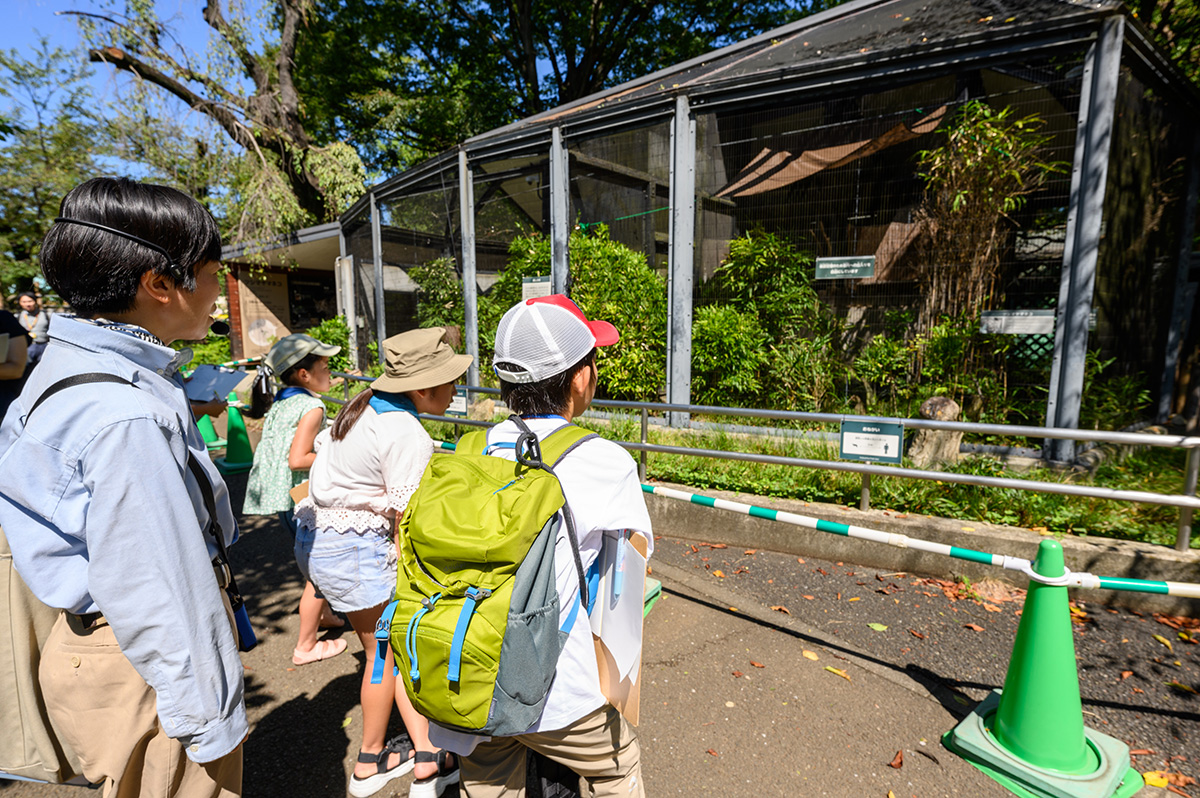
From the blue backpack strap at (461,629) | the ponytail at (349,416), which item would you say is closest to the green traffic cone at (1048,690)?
the blue backpack strap at (461,629)

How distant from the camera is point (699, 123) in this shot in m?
7.18

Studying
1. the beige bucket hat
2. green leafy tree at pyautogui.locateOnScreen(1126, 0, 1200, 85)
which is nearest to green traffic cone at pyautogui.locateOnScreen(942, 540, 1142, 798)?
the beige bucket hat

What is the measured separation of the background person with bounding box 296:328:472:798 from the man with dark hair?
0.90 metres

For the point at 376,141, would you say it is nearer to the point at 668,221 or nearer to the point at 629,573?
the point at 668,221

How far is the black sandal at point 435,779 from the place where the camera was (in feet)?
8.32

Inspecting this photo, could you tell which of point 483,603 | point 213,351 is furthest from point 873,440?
point 213,351

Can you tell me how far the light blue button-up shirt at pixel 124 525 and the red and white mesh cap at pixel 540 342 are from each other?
2.65 feet

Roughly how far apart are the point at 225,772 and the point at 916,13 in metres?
9.61

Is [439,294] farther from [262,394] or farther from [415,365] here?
[415,365]

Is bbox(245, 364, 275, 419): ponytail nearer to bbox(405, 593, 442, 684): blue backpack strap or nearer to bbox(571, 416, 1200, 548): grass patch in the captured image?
bbox(405, 593, 442, 684): blue backpack strap

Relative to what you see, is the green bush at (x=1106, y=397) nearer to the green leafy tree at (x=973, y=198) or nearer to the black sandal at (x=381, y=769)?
the green leafy tree at (x=973, y=198)

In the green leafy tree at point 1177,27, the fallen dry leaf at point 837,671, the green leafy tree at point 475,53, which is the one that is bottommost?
the fallen dry leaf at point 837,671

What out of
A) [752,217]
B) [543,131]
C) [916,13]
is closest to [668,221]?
[752,217]

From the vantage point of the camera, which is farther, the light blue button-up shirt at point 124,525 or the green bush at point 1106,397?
the green bush at point 1106,397
